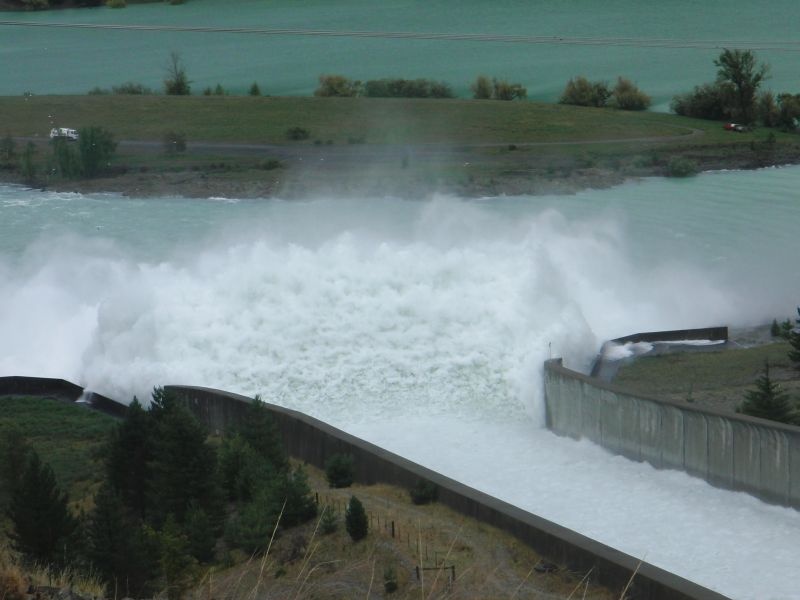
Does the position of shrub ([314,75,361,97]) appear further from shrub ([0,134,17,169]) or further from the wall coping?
the wall coping

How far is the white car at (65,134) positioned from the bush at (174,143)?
12.0 feet

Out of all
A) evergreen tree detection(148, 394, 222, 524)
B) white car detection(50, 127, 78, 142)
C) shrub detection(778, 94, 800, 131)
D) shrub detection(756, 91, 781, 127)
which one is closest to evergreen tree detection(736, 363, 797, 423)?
evergreen tree detection(148, 394, 222, 524)

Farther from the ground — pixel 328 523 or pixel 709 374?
pixel 328 523

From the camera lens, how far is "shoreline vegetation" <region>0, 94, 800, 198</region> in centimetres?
4356

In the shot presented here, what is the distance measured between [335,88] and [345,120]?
28.0 feet

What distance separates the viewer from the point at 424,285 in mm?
23438

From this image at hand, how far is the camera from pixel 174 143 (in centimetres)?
4853

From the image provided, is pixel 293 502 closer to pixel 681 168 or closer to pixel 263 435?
pixel 263 435

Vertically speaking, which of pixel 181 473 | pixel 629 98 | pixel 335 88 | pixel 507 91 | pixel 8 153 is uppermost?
pixel 335 88

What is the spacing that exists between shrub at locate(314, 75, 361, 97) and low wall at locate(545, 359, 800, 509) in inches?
1730

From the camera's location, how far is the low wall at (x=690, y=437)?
1467 centimetres

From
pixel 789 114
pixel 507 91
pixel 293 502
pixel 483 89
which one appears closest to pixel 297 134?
pixel 483 89

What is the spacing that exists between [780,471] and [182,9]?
2930 inches

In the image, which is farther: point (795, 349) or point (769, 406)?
point (795, 349)
